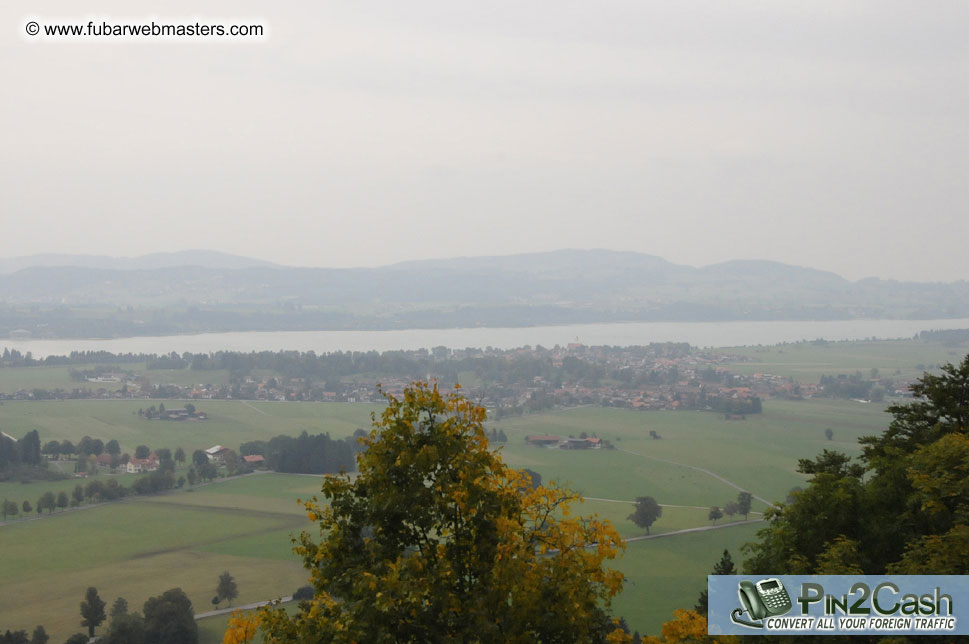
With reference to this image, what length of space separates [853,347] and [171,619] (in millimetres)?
108620

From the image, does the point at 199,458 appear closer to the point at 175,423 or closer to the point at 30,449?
the point at 30,449

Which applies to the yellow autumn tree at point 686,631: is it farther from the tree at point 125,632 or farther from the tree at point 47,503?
the tree at point 47,503

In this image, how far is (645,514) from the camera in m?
33.1

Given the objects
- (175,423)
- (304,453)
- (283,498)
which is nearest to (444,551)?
(283,498)

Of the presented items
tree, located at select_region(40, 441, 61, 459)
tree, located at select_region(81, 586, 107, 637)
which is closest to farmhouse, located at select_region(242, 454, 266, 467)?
tree, located at select_region(40, 441, 61, 459)

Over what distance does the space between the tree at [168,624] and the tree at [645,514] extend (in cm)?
1795

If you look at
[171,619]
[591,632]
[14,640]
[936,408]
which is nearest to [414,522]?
[591,632]

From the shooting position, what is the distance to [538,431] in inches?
2382

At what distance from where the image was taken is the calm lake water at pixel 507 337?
124 meters

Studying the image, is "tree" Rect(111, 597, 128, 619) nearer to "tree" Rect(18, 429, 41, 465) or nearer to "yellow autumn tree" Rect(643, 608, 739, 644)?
"yellow autumn tree" Rect(643, 608, 739, 644)

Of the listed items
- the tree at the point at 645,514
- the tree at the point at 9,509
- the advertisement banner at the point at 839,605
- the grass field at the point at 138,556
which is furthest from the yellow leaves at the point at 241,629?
the tree at the point at 9,509

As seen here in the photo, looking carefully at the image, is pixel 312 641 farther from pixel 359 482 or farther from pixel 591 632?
pixel 591 632

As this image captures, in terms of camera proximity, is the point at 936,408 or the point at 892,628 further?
the point at 936,408

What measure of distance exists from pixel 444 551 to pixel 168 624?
17.2m
